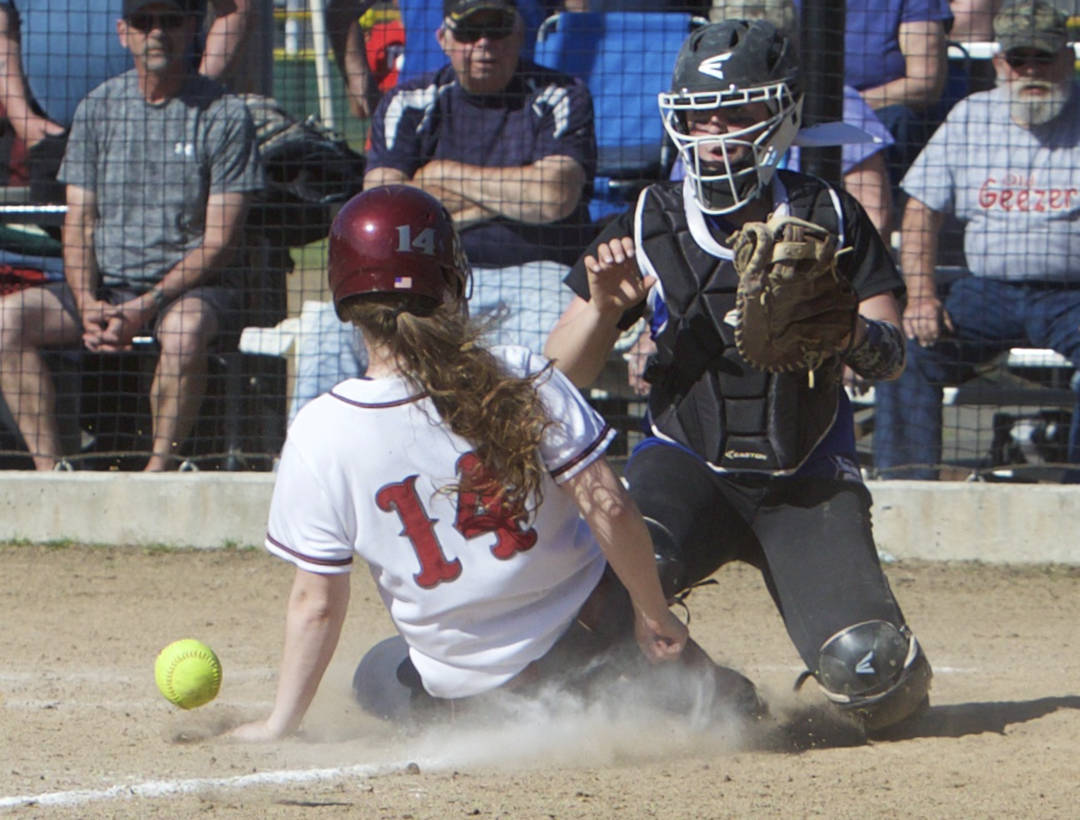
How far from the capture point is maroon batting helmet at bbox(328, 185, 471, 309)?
3.35 metres

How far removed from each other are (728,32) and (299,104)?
18.2 ft

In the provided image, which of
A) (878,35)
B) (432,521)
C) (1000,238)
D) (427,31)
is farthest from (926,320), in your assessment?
(432,521)

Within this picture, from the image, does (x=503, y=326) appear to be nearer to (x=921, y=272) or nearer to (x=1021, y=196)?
(x=921, y=272)

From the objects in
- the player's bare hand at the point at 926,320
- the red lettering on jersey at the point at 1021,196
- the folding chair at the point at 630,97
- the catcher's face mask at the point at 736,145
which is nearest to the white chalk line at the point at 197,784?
the catcher's face mask at the point at 736,145

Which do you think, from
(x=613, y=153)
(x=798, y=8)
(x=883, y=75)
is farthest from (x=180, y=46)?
(x=883, y=75)

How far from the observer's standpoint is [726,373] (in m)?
4.18

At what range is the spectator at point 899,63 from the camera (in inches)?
296

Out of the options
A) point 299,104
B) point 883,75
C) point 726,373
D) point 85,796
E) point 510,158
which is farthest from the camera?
point 299,104

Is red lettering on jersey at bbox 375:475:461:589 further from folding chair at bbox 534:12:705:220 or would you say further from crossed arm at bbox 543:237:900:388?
folding chair at bbox 534:12:705:220

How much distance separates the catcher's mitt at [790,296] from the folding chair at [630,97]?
3597mm

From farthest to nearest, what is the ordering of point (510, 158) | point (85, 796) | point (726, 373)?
point (510, 158) → point (726, 373) → point (85, 796)

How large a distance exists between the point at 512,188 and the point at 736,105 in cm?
307

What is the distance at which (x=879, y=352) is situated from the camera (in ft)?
13.1

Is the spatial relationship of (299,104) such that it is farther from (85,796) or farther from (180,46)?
(85,796)
